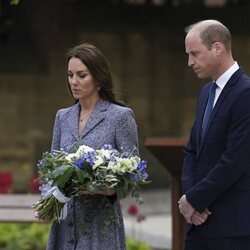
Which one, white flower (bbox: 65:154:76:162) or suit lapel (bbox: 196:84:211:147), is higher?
suit lapel (bbox: 196:84:211:147)

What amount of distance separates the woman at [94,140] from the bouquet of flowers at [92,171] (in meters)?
0.16

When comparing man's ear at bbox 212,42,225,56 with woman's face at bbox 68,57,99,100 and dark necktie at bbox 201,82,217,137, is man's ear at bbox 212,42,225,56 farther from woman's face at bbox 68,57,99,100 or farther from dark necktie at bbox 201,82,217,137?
woman's face at bbox 68,57,99,100

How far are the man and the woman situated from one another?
1.63 feet

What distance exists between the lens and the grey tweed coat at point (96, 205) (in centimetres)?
538

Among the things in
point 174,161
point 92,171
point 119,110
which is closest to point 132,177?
point 92,171

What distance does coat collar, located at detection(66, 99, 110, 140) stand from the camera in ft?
17.9

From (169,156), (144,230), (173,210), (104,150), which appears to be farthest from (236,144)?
(144,230)

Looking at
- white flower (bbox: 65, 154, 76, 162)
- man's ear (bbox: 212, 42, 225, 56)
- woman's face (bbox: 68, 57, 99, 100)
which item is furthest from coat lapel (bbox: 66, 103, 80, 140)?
man's ear (bbox: 212, 42, 225, 56)

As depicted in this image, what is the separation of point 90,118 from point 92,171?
458 millimetres

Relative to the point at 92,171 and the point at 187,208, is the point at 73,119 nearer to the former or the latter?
the point at 92,171

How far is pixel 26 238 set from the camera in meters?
9.66

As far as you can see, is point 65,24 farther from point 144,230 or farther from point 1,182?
point 1,182

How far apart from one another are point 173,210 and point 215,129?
2.56 meters

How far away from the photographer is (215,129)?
4.99m
